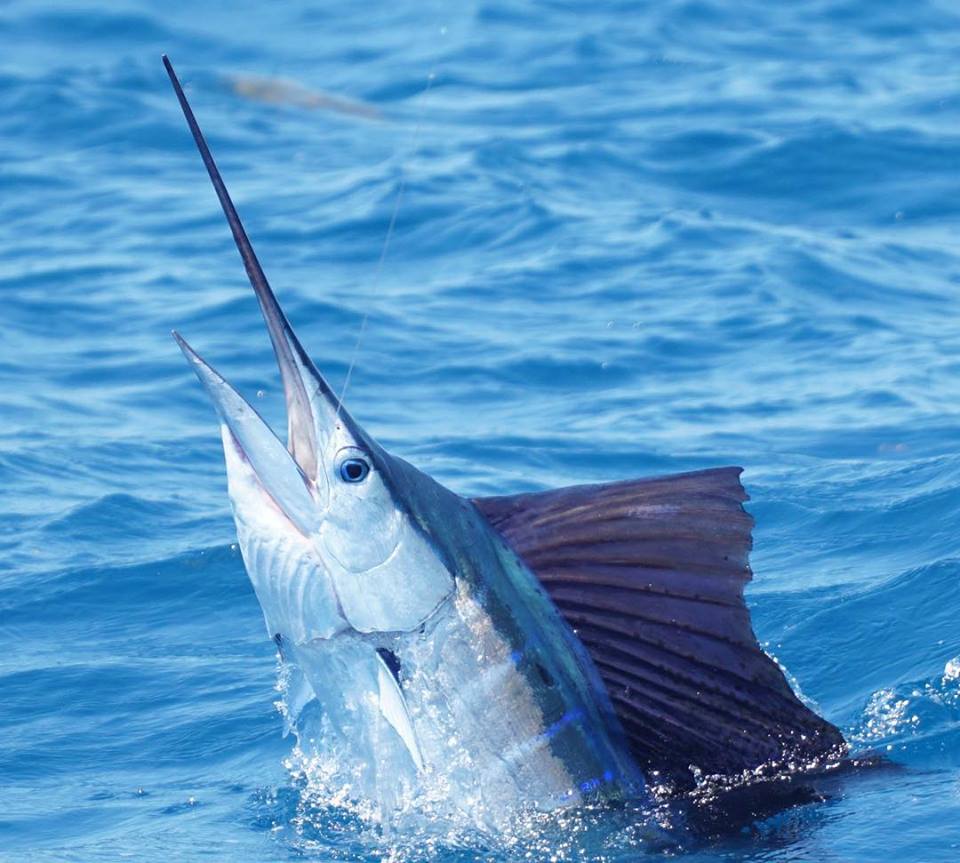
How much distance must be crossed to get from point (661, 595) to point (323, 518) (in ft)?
2.74

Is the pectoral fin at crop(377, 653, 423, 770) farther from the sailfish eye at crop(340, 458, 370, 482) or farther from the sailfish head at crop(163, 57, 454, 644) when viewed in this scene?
the sailfish eye at crop(340, 458, 370, 482)

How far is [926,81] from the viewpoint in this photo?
48.5 ft

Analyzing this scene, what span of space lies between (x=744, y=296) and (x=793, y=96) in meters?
4.60

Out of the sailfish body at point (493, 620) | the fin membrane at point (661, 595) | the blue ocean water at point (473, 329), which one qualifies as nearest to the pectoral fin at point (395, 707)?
the sailfish body at point (493, 620)

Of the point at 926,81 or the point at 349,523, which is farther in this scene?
the point at 926,81

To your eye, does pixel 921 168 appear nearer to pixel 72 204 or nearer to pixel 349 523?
pixel 72 204

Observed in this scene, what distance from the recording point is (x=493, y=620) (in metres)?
3.83

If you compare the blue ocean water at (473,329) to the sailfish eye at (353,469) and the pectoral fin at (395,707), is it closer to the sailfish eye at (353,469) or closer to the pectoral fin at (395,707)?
the pectoral fin at (395,707)

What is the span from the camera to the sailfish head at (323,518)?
367cm

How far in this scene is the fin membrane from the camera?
3.99 m

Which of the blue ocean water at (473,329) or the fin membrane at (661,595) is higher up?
the blue ocean water at (473,329)

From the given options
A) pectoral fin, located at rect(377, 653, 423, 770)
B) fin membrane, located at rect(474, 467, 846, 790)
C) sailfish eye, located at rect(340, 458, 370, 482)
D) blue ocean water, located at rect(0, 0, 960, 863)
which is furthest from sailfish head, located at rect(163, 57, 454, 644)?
blue ocean water, located at rect(0, 0, 960, 863)

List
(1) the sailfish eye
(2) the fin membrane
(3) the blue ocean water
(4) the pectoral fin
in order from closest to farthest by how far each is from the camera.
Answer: (1) the sailfish eye, (4) the pectoral fin, (2) the fin membrane, (3) the blue ocean water

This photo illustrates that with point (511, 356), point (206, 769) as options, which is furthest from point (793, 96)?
point (206, 769)
